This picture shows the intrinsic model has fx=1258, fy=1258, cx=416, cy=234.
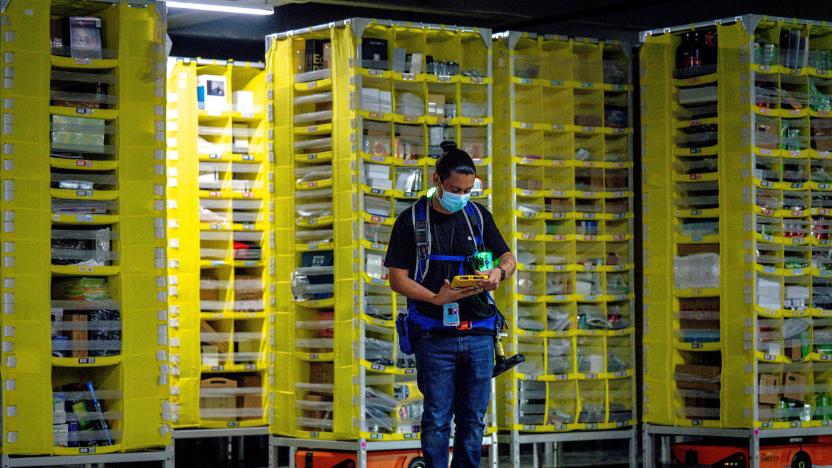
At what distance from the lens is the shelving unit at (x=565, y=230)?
10703 millimetres

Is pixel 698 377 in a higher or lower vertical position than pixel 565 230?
lower

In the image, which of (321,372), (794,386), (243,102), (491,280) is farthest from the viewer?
(243,102)

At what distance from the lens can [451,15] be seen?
1552 cm

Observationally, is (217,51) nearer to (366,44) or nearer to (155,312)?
(366,44)

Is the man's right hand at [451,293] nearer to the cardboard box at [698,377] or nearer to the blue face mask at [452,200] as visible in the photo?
the blue face mask at [452,200]

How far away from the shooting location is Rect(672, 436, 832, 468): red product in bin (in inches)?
398

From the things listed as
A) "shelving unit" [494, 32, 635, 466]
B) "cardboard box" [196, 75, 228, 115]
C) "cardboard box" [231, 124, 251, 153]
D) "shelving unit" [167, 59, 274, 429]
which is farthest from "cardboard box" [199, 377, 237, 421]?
"shelving unit" [494, 32, 635, 466]

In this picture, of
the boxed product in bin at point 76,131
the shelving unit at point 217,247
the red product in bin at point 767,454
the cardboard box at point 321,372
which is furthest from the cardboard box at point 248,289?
the red product in bin at point 767,454

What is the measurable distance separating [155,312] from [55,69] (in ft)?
6.13

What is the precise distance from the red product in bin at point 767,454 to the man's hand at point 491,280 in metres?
4.17

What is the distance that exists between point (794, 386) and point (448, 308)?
4.50 m

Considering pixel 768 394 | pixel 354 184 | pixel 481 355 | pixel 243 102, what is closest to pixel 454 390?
pixel 481 355

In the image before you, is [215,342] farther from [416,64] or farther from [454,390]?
[454,390]

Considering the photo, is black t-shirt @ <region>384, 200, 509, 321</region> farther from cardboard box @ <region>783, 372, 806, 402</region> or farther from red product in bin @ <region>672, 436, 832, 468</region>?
cardboard box @ <region>783, 372, 806, 402</region>
